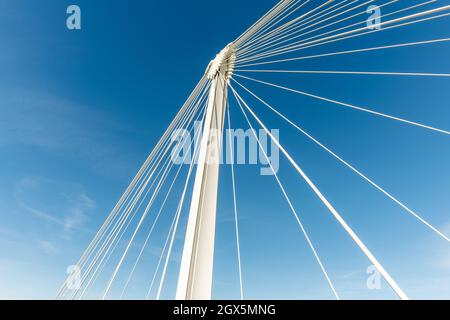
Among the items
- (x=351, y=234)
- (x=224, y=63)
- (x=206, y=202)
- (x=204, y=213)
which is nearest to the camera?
(x=351, y=234)

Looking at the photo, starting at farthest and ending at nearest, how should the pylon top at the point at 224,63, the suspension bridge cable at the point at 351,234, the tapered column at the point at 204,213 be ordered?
the pylon top at the point at 224,63 → the tapered column at the point at 204,213 → the suspension bridge cable at the point at 351,234

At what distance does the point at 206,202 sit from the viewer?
4504mm

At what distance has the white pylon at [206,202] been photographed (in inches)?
144

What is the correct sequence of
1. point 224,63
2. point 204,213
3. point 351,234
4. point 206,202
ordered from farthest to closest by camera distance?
point 224,63 < point 206,202 < point 204,213 < point 351,234

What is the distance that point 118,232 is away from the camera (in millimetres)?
6547

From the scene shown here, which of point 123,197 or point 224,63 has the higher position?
point 224,63

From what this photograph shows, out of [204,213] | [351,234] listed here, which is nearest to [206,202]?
[204,213]

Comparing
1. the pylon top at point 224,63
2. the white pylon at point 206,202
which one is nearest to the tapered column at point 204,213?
the white pylon at point 206,202

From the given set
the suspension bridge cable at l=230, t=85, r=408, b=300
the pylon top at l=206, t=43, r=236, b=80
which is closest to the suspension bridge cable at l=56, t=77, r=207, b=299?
the pylon top at l=206, t=43, r=236, b=80

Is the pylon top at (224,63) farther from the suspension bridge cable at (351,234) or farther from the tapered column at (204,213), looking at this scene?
the suspension bridge cable at (351,234)

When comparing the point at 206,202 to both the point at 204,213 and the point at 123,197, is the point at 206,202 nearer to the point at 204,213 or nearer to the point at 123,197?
the point at 204,213
